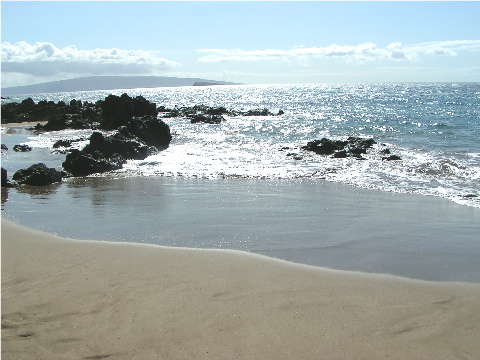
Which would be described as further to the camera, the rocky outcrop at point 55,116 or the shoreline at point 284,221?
the rocky outcrop at point 55,116

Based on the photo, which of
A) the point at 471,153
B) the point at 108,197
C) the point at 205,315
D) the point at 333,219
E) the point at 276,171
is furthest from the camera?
the point at 471,153

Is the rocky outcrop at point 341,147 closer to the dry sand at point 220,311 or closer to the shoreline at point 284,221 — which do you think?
the shoreline at point 284,221

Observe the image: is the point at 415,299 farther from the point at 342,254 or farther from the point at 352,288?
the point at 342,254

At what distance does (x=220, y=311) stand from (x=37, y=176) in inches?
393

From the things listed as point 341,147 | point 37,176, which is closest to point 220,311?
point 37,176

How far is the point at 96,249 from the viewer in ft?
21.5

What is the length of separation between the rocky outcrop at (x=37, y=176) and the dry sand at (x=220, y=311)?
269 inches

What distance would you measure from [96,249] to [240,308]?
294 centimetres

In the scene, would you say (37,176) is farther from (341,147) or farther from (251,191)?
(341,147)

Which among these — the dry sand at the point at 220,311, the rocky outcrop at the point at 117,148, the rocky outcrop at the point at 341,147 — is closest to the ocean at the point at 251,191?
the rocky outcrop at the point at 341,147

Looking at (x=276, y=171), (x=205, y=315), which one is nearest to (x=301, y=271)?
(x=205, y=315)

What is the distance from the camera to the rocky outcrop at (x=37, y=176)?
494 inches

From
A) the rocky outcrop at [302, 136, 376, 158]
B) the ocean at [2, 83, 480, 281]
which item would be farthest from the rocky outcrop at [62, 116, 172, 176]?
the rocky outcrop at [302, 136, 376, 158]

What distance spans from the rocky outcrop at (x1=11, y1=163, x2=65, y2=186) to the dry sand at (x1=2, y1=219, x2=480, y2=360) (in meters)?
6.84
